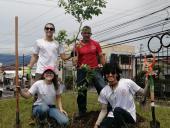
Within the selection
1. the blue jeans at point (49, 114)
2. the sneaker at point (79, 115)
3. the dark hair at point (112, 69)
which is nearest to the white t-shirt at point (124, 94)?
the dark hair at point (112, 69)

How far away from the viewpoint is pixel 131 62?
67.2 feet

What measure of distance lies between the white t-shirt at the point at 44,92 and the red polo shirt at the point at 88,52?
3.72 ft

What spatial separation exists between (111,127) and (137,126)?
93 cm

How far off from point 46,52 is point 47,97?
1031mm

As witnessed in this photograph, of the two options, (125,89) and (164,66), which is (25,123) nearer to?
(125,89)

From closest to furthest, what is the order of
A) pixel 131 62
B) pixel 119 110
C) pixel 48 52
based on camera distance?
pixel 119 110 < pixel 48 52 < pixel 131 62

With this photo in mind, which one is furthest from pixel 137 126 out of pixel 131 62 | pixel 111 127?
pixel 131 62

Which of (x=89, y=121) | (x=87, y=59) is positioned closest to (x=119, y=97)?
(x=89, y=121)

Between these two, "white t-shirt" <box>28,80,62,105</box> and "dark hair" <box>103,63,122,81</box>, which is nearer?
"dark hair" <box>103,63,122,81</box>

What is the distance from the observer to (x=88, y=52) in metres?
7.90

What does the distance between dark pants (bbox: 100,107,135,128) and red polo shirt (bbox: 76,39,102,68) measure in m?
1.92

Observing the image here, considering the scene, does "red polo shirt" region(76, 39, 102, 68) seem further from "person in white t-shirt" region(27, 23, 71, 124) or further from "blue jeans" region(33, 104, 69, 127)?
"blue jeans" region(33, 104, 69, 127)

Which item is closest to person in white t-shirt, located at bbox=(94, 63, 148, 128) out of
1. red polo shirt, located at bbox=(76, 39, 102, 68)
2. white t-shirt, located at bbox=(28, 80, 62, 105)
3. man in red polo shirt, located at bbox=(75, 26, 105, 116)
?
white t-shirt, located at bbox=(28, 80, 62, 105)

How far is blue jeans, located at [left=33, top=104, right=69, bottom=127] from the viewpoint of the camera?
22.0 feet
